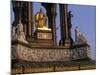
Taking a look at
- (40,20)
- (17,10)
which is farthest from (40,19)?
(17,10)

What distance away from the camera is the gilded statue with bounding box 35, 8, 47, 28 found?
2.12m

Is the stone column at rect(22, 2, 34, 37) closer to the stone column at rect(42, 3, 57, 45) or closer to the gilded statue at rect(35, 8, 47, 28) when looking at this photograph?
the gilded statue at rect(35, 8, 47, 28)

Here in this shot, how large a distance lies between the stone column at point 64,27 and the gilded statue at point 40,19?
0.57 feet

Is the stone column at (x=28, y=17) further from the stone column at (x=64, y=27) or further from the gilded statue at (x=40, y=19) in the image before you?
the stone column at (x=64, y=27)

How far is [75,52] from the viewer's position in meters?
2.23

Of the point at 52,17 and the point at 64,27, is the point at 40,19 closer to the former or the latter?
the point at 52,17

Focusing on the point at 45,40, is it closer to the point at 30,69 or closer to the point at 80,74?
the point at 30,69

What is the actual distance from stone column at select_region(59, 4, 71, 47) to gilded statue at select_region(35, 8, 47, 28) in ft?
0.57

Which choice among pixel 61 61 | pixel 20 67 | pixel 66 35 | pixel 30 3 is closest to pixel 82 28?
pixel 66 35

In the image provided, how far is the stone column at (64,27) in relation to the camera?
2.18m

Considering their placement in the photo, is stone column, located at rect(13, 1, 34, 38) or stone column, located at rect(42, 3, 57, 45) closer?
stone column, located at rect(13, 1, 34, 38)

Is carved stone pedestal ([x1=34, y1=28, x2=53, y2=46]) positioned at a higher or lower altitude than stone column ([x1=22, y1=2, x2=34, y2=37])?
lower

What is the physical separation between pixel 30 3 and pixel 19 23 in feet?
0.72

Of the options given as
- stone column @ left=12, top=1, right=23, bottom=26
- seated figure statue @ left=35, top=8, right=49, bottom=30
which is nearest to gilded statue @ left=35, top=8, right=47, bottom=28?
seated figure statue @ left=35, top=8, right=49, bottom=30
